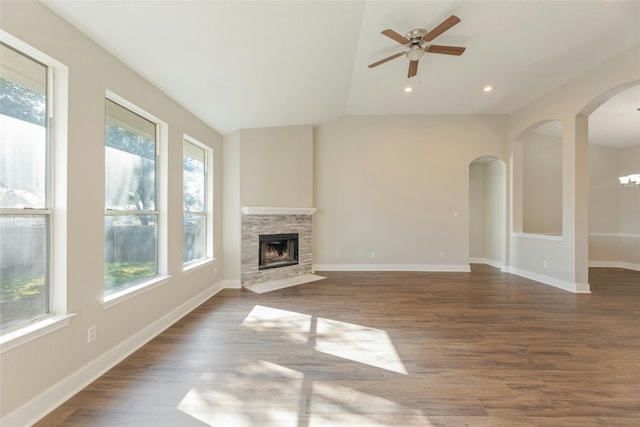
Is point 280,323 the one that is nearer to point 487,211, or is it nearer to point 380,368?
point 380,368

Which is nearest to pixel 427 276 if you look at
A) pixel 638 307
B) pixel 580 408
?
pixel 638 307

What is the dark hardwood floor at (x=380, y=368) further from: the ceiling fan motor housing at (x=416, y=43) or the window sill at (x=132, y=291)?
the ceiling fan motor housing at (x=416, y=43)

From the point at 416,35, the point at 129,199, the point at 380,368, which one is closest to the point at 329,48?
the point at 416,35

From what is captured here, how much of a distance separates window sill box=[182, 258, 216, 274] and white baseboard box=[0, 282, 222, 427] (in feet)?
1.82

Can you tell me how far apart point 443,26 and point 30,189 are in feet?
12.2

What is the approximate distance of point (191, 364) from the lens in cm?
225

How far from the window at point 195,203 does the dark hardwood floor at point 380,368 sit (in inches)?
35.1

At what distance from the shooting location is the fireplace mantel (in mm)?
4594

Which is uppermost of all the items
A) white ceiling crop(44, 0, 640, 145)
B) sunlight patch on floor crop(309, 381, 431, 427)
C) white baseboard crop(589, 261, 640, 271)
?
white ceiling crop(44, 0, 640, 145)

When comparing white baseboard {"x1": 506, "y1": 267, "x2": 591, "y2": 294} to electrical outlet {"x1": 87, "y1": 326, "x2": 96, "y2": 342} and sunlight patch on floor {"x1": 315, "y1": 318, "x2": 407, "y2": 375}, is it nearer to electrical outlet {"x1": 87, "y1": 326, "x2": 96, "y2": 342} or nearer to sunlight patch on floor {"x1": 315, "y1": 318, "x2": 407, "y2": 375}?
sunlight patch on floor {"x1": 315, "y1": 318, "x2": 407, "y2": 375}

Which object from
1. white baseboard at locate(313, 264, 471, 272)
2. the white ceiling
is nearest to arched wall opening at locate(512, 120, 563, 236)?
the white ceiling

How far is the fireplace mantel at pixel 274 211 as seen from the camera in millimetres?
4594

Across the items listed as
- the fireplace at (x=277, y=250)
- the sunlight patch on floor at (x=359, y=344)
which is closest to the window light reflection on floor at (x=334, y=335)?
the sunlight patch on floor at (x=359, y=344)

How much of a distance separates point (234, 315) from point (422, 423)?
2381 mm
